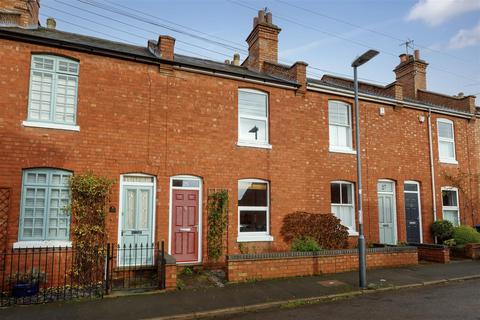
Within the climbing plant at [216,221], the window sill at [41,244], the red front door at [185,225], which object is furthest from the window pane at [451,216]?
the window sill at [41,244]

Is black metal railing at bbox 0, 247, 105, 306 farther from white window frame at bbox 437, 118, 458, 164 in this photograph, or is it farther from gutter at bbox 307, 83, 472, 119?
white window frame at bbox 437, 118, 458, 164

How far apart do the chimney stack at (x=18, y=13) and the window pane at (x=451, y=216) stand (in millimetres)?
17304

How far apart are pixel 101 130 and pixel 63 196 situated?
1978mm

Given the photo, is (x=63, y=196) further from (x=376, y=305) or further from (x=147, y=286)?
(x=376, y=305)

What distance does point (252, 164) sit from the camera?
38.1 feet

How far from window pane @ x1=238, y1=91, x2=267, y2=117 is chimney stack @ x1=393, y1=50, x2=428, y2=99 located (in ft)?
34.4

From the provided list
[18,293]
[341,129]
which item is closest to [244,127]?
[341,129]

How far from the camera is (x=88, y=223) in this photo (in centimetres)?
920

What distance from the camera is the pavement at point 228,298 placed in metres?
6.68

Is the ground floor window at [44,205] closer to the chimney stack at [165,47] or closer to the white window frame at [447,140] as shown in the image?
the chimney stack at [165,47]

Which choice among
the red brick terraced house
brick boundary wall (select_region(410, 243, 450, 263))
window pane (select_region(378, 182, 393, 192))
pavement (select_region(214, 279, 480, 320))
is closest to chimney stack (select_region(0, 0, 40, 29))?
the red brick terraced house

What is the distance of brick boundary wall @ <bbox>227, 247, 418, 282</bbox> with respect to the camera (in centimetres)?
914

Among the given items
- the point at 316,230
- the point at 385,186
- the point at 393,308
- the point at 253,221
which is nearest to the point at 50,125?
the point at 253,221

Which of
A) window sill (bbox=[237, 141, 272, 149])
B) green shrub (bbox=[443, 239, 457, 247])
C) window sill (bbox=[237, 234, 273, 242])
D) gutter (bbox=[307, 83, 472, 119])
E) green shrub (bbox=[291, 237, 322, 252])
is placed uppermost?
gutter (bbox=[307, 83, 472, 119])
